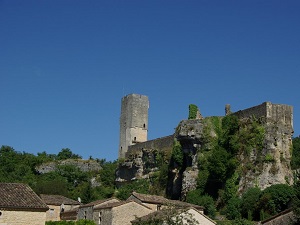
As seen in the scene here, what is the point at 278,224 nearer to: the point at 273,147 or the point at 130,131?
the point at 273,147

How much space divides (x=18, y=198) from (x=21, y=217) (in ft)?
5.12

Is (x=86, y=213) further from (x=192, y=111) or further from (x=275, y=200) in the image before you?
(x=192, y=111)

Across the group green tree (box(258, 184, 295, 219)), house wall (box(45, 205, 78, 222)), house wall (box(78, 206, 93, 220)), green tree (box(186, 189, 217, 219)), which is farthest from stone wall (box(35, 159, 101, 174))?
green tree (box(258, 184, 295, 219))

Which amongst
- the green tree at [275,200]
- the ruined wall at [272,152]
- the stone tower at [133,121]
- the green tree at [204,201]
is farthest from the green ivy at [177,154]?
the stone tower at [133,121]

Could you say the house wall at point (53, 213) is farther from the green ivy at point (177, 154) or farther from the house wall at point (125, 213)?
the house wall at point (125, 213)

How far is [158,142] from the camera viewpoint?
69.8 m

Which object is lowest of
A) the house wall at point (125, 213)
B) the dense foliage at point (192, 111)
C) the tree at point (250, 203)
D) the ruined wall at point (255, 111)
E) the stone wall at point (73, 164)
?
the house wall at point (125, 213)

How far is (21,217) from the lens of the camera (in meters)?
38.6

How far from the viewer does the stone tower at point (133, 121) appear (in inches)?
3260

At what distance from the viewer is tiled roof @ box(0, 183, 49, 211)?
38562 millimetres

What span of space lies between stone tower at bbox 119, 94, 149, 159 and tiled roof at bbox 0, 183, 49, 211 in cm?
4099

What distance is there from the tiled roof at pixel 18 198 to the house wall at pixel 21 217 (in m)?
0.38

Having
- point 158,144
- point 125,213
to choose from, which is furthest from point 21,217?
point 158,144

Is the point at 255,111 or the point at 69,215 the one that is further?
the point at 69,215
